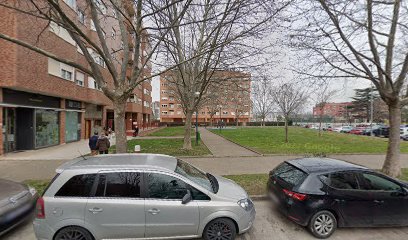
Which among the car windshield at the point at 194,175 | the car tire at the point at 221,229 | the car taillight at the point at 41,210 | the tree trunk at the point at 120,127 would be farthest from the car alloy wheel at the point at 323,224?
the tree trunk at the point at 120,127

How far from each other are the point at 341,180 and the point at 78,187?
4733mm

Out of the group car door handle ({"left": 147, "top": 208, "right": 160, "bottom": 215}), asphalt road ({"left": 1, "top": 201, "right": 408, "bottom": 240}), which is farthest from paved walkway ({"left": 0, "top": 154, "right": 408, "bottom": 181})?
car door handle ({"left": 147, "top": 208, "right": 160, "bottom": 215})

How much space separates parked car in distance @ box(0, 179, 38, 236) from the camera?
4.08m

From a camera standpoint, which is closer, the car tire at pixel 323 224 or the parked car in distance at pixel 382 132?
the car tire at pixel 323 224

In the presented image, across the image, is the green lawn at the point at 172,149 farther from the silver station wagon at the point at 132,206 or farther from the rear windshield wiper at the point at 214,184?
the silver station wagon at the point at 132,206

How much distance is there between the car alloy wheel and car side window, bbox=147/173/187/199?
2491 millimetres

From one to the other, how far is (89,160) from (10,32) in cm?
1142

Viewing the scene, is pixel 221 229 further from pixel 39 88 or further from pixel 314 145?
pixel 314 145

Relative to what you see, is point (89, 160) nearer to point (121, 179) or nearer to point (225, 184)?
point (121, 179)

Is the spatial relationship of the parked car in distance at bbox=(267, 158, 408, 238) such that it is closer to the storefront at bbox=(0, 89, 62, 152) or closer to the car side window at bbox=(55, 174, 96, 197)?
the car side window at bbox=(55, 174, 96, 197)

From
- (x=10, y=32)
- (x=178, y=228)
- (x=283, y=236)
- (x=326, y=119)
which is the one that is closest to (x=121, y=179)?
(x=178, y=228)

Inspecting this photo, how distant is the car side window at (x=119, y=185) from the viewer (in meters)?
3.81

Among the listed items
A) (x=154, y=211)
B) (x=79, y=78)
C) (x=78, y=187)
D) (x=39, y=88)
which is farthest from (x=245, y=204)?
(x=79, y=78)

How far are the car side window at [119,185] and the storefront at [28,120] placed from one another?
12.1m
